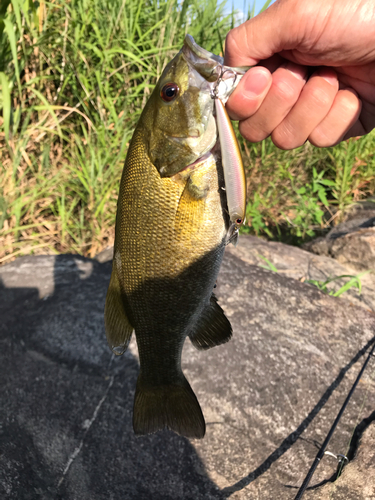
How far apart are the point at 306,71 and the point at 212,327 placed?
137 centimetres

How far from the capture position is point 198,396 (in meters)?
2.45

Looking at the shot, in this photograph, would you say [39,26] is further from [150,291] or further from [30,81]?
[150,291]

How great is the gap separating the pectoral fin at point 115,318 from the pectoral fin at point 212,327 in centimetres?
30

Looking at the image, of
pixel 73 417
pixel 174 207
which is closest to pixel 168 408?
pixel 174 207

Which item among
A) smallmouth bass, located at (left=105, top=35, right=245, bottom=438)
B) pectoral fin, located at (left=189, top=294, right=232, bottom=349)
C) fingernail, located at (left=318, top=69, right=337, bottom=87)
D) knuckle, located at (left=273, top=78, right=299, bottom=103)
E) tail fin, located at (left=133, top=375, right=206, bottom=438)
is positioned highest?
fingernail, located at (left=318, top=69, right=337, bottom=87)

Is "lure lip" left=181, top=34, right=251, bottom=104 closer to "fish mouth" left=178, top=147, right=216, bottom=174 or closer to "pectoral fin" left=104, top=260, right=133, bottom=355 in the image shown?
"fish mouth" left=178, top=147, right=216, bottom=174

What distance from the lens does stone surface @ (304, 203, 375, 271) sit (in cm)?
416

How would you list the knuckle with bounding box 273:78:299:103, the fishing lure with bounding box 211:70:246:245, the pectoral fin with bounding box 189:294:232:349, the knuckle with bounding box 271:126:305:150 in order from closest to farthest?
the fishing lure with bounding box 211:70:246:245 < the pectoral fin with bounding box 189:294:232:349 < the knuckle with bounding box 273:78:299:103 < the knuckle with bounding box 271:126:305:150

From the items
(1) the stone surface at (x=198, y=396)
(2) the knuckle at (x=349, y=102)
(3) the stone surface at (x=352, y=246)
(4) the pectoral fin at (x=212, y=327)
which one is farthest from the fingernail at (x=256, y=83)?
(3) the stone surface at (x=352, y=246)

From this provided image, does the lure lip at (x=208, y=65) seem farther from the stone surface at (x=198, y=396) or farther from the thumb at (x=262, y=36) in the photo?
the stone surface at (x=198, y=396)

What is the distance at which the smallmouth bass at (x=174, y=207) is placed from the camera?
125 centimetres

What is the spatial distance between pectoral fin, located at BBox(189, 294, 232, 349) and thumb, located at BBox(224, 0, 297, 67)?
1068 mm

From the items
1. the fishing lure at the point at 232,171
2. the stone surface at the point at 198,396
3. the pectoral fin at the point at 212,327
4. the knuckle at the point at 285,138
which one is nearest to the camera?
the fishing lure at the point at 232,171

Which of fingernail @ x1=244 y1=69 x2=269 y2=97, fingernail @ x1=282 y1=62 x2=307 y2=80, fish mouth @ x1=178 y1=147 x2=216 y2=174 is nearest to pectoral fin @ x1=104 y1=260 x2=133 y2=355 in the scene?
fish mouth @ x1=178 y1=147 x2=216 y2=174
